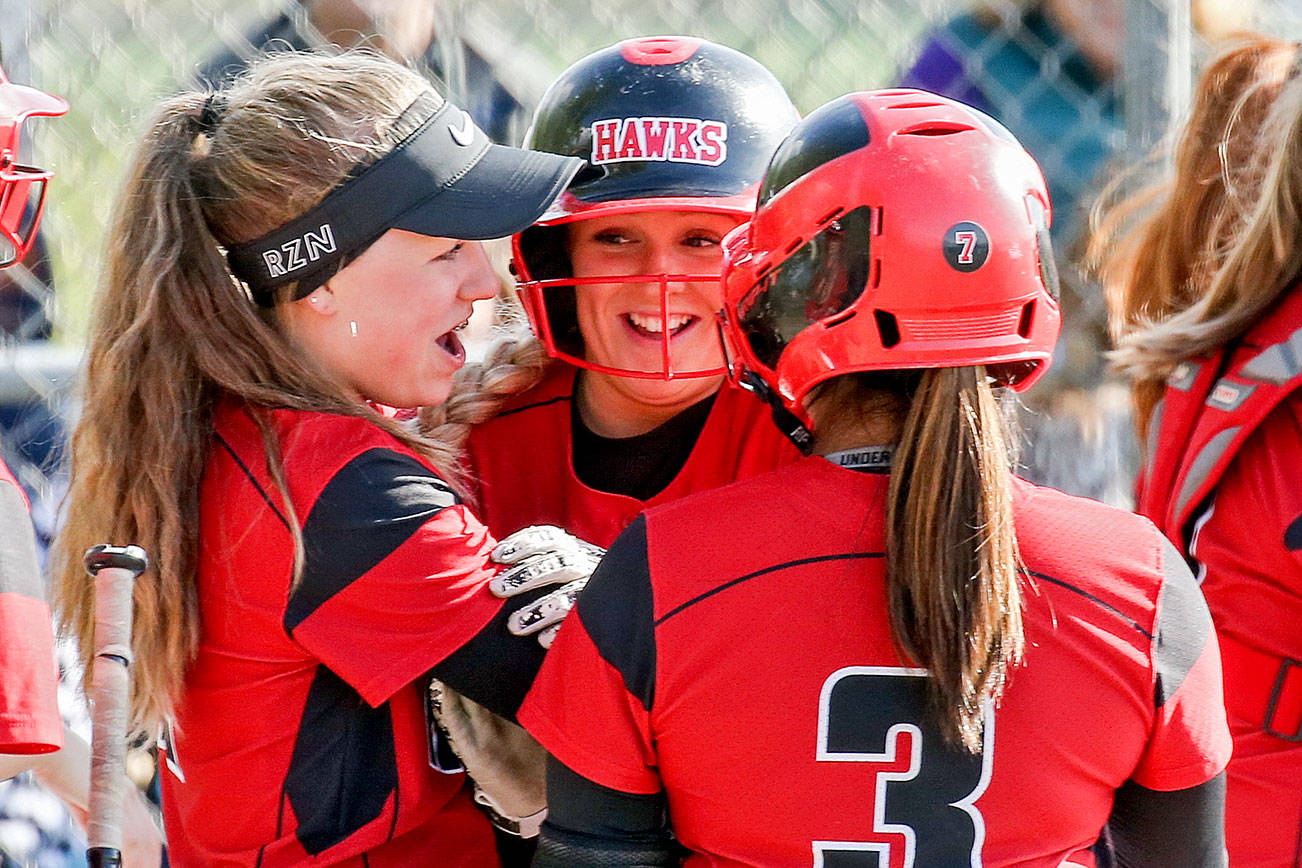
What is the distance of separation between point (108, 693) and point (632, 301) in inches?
53.2

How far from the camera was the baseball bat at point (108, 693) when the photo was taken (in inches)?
56.4

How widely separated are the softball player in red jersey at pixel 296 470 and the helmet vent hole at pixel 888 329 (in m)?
0.62

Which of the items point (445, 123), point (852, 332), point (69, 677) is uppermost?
point (445, 123)

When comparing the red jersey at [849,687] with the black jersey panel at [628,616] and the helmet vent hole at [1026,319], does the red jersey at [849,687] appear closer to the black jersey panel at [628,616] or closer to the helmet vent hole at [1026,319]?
the black jersey panel at [628,616]

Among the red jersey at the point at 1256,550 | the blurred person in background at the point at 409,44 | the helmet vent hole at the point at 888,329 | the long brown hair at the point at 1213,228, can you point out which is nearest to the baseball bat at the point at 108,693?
the helmet vent hole at the point at 888,329

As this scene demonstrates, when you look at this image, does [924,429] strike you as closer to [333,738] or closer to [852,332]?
[852,332]

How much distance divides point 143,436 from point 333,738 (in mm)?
487

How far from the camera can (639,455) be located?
8.43ft

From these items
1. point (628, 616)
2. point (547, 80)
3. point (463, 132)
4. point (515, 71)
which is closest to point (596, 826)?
point (628, 616)

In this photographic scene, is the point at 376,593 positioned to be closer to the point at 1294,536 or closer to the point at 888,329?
the point at 888,329

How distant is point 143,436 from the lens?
2.02 m

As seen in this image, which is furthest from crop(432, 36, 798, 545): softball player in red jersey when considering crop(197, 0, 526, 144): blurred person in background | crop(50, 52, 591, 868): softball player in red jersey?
crop(197, 0, 526, 144): blurred person in background

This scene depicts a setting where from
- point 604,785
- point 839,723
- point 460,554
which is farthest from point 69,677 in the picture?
point 839,723

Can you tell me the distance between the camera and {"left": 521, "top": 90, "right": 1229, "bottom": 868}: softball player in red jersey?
5.34ft
